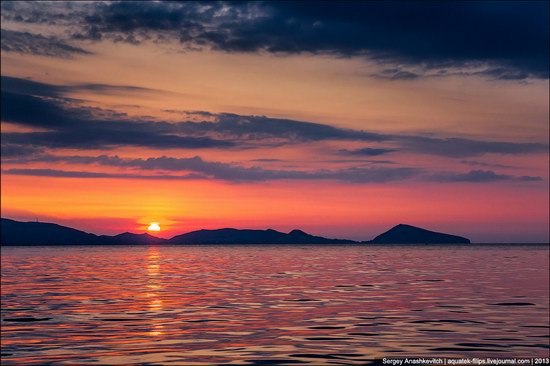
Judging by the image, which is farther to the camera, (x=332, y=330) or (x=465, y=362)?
(x=332, y=330)

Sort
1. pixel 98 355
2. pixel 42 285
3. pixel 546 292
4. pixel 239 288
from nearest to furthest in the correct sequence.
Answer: pixel 98 355 → pixel 546 292 → pixel 239 288 → pixel 42 285

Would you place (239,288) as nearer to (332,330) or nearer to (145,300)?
(145,300)

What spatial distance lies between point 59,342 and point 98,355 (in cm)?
438

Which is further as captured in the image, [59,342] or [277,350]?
[59,342]

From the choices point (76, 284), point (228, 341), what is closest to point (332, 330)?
point (228, 341)

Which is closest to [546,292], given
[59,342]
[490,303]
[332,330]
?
[490,303]

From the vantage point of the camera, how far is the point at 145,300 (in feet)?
167

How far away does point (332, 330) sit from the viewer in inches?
1347

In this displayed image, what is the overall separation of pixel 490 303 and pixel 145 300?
24852mm

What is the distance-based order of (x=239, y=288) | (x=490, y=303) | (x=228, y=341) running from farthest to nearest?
(x=239, y=288), (x=490, y=303), (x=228, y=341)

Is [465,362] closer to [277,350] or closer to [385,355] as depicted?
[385,355]

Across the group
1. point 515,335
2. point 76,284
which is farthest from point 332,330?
point 76,284

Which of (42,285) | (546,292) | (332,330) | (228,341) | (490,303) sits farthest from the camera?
(42,285)

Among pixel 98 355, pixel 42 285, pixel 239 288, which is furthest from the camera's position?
pixel 42 285
